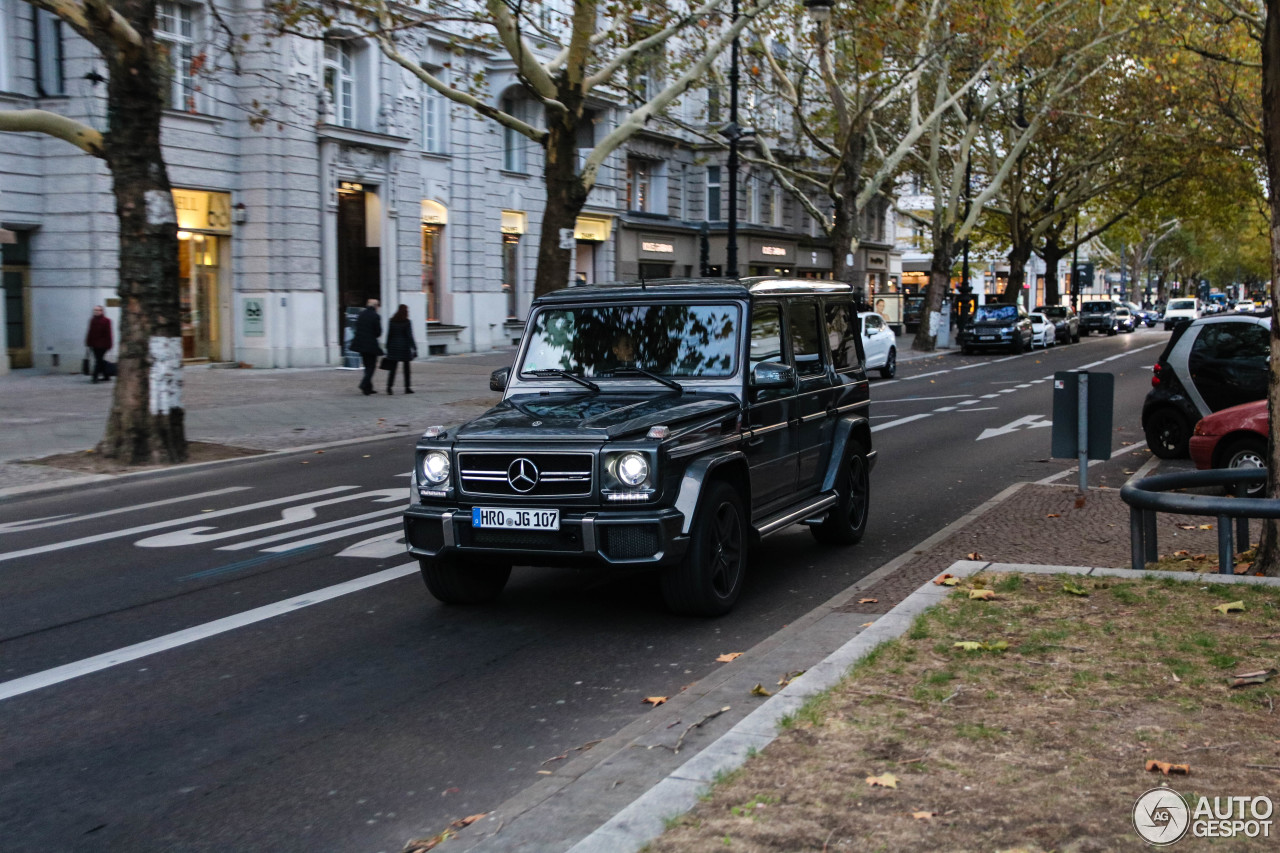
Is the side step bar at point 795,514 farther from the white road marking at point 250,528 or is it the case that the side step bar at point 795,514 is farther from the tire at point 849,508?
the white road marking at point 250,528

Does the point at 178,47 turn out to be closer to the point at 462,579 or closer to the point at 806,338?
the point at 806,338

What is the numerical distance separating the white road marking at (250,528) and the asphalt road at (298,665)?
0.13ft

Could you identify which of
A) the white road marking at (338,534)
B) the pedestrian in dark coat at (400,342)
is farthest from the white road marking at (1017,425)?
the pedestrian in dark coat at (400,342)

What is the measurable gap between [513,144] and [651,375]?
109 feet

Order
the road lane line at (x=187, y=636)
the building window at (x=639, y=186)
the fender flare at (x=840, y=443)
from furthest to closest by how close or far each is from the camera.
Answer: the building window at (x=639, y=186), the fender flare at (x=840, y=443), the road lane line at (x=187, y=636)

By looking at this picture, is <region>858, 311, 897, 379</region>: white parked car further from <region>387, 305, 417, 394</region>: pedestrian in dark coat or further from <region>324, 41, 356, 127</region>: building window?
<region>324, 41, 356, 127</region>: building window

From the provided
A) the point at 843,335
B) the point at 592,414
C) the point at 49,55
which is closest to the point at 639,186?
the point at 49,55

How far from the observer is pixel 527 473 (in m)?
6.76

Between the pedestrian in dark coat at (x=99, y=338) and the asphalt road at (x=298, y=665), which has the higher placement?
the pedestrian in dark coat at (x=99, y=338)

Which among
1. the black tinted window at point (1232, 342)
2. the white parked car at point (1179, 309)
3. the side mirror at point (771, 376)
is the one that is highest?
the white parked car at point (1179, 309)

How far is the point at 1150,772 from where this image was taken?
168 inches

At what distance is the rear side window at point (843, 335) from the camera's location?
9.45 m

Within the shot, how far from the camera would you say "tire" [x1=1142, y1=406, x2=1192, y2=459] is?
577 inches

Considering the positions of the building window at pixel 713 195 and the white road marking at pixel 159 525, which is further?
the building window at pixel 713 195
